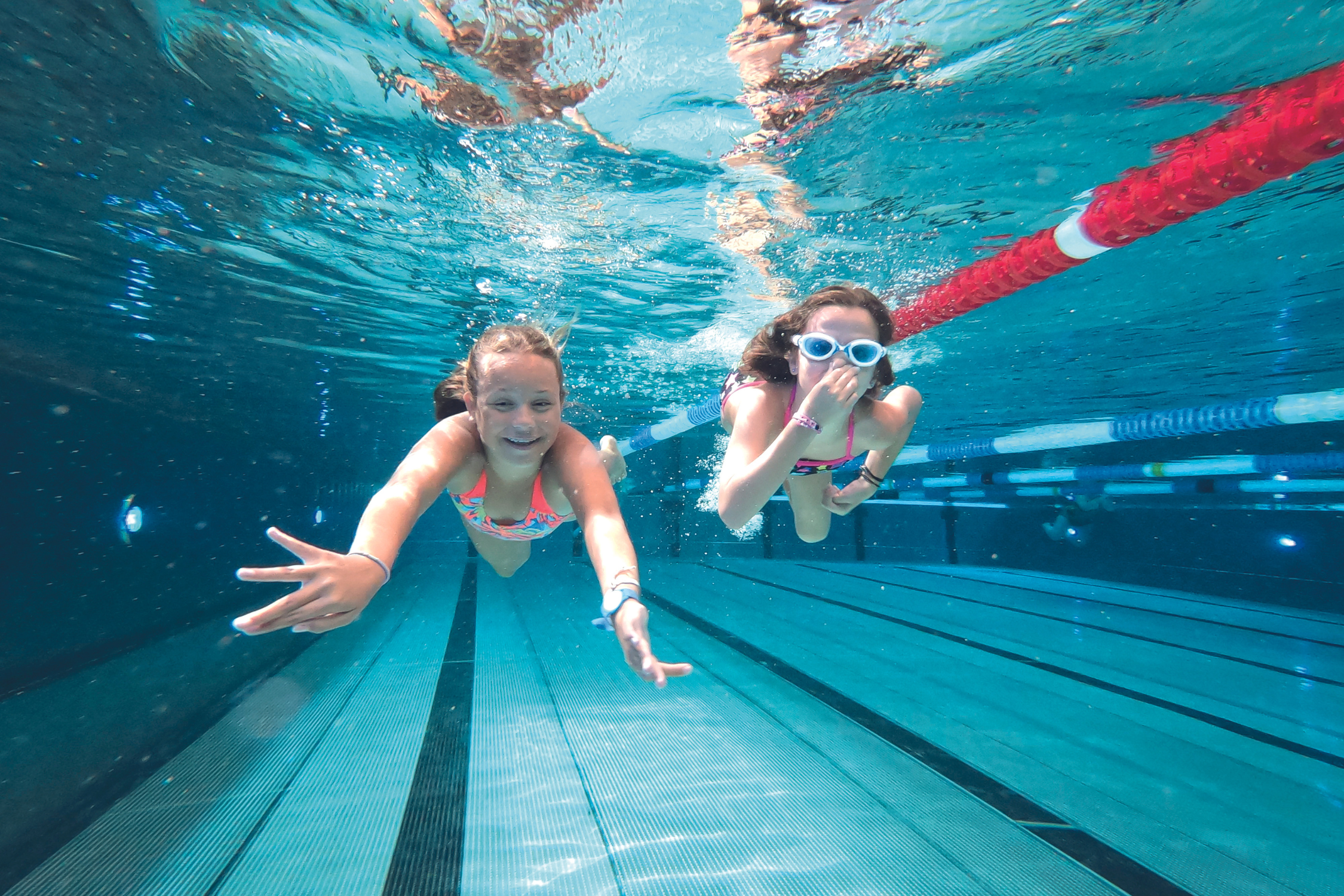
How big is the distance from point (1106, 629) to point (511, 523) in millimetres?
7156

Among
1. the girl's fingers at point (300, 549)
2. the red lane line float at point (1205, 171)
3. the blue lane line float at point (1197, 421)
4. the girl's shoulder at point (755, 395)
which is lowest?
the girl's fingers at point (300, 549)

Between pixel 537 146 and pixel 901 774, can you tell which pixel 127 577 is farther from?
pixel 901 774

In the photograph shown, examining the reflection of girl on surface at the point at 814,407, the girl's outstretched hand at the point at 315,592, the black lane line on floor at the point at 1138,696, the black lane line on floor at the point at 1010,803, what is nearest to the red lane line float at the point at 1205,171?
the reflection of girl on surface at the point at 814,407

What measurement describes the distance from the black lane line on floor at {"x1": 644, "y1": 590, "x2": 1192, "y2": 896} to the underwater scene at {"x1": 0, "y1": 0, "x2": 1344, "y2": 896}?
3cm

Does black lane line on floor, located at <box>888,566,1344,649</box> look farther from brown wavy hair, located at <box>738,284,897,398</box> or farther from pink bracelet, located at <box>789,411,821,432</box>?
pink bracelet, located at <box>789,411,821,432</box>

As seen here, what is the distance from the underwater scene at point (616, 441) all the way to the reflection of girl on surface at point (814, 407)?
0.04 meters

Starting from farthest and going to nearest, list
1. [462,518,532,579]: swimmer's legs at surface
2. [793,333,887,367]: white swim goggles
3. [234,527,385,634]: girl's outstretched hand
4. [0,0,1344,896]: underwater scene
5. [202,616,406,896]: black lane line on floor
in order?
[462,518,532,579]: swimmer's legs at surface < [793,333,887,367]: white swim goggles < [0,0,1344,896]: underwater scene < [202,616,406,896]: black lane line on floor < [234,527,385,634]: girl's outstretched hand

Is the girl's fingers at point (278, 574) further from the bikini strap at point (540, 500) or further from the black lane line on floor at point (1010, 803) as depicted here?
the black lane line on floor at point (1010, 803)

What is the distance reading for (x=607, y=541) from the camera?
2453mm

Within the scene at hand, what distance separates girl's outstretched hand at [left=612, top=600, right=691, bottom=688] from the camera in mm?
1806

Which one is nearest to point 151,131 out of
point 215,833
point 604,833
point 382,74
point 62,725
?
point 382,74

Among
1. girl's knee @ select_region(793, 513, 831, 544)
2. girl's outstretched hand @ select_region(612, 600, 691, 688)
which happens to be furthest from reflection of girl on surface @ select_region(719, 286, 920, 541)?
girl's outstretched hand @ select_region(612, 600, 691, 688)

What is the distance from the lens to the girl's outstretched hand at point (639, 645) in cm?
181

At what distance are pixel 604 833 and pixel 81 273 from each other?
363 inches
